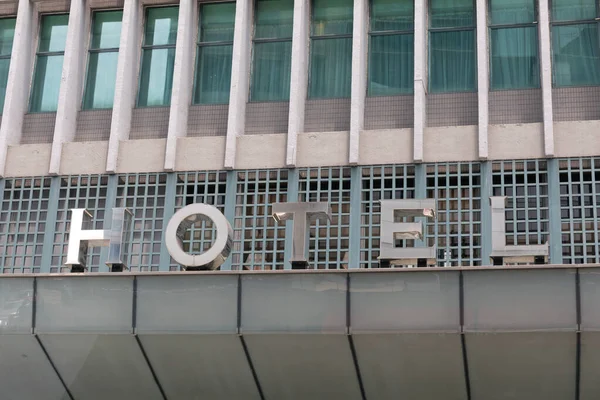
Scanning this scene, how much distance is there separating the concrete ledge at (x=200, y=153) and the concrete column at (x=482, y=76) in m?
7.06

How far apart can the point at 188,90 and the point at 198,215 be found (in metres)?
8.35

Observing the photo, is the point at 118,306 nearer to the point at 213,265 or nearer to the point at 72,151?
the point at 213,265

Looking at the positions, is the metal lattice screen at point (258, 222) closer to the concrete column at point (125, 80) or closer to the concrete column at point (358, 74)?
the concrete column at point (358, 74)

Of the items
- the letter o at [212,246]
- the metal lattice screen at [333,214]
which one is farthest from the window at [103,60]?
the letter o at [212,246]

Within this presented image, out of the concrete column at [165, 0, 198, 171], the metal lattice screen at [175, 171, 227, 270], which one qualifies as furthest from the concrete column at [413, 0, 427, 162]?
the concrete column at [165, 0, 198, 171]

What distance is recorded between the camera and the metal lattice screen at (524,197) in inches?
1310

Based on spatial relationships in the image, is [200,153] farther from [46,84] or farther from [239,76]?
[46,84]

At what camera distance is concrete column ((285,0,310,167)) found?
3559 cm

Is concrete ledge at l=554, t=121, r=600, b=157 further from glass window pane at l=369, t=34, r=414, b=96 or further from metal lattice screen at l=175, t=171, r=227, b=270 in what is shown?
metal lattice screen at l=175, t=171, r=227, b=270

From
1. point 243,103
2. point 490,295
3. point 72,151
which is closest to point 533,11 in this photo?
point 243,103

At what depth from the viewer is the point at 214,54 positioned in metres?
38.1

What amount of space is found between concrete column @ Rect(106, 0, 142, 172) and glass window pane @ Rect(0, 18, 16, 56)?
3.80 metres

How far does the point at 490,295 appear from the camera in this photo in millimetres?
28297

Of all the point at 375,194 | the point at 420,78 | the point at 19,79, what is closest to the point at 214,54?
the point at 19,79
